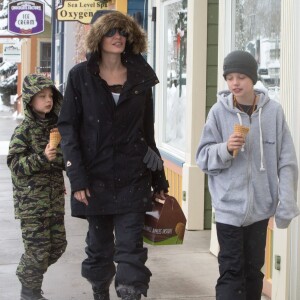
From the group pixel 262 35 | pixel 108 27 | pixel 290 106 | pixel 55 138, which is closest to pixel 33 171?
pixel 55 138

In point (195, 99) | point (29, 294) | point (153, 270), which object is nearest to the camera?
point (29, 294)

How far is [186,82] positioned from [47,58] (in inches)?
1091

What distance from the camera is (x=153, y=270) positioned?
691cm

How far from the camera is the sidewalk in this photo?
20.3 feet

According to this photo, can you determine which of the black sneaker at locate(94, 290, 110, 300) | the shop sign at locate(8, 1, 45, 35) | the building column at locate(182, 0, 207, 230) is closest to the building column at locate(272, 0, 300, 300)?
the black sneaker at locate(94, 290, 110, 300)

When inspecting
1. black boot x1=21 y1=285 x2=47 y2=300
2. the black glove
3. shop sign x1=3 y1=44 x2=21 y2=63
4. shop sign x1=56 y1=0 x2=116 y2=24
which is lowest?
black boot x1=21 y1=285 x2=47 y2=300

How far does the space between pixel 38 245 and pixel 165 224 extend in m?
0.91

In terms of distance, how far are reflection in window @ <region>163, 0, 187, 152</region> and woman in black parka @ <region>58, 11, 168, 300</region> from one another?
384 centimetres

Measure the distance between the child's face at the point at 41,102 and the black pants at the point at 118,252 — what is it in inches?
32.9

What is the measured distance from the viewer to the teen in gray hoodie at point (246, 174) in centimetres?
460

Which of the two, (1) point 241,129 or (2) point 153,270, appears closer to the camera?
(1) point 241,129

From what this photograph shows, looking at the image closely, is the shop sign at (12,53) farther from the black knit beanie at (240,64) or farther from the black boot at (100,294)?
the black knit beanie at (240,64)

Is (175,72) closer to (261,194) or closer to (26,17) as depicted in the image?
(261,194)

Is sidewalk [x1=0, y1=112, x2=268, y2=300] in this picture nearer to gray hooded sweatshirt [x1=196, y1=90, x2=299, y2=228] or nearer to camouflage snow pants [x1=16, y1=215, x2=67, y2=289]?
camouflage snow pants [x1=16, y1=215, x2=67, y2=289]
